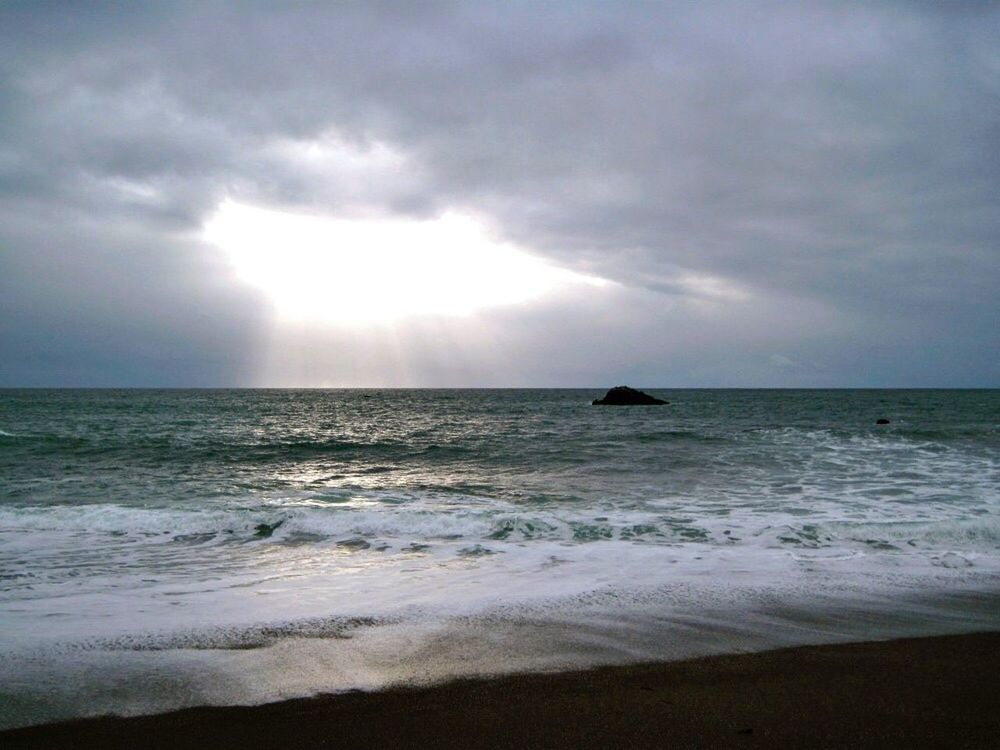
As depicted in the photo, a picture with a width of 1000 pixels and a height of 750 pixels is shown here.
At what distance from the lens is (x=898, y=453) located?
24312mm

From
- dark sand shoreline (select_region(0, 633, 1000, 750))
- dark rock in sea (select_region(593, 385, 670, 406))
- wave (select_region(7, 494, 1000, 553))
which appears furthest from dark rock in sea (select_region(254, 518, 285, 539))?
dark rock in sea (select_region(593, 385, 670, 406))

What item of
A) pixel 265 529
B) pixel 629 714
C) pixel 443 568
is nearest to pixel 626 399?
pixel 265 529

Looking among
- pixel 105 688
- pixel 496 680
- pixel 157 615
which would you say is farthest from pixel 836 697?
pixel 157 615

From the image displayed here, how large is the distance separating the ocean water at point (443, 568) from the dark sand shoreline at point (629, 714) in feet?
1.03

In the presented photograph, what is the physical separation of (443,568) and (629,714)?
503cm

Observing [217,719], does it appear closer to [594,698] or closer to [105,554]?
[594,698]

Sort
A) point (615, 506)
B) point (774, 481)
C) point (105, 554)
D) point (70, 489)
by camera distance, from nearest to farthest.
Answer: point (105, 554), point (615, 506), point (70, 489), point (774, 481)

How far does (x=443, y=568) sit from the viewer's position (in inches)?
354

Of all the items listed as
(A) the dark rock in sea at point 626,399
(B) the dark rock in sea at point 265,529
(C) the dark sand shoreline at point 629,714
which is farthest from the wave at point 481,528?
(A) the dark rock in sea at point 626,399

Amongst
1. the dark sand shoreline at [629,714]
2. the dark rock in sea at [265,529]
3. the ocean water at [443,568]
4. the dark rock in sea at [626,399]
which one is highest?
the dark rock in sea at [626,399]

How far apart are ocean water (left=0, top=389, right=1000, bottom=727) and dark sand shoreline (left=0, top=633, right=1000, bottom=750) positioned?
314 millimetres

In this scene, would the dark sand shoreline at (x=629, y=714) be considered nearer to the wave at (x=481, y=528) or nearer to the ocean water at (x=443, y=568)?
the ocean water at (x=443, y=568)

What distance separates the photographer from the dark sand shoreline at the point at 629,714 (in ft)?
13.0

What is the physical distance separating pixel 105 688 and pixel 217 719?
1.15m
